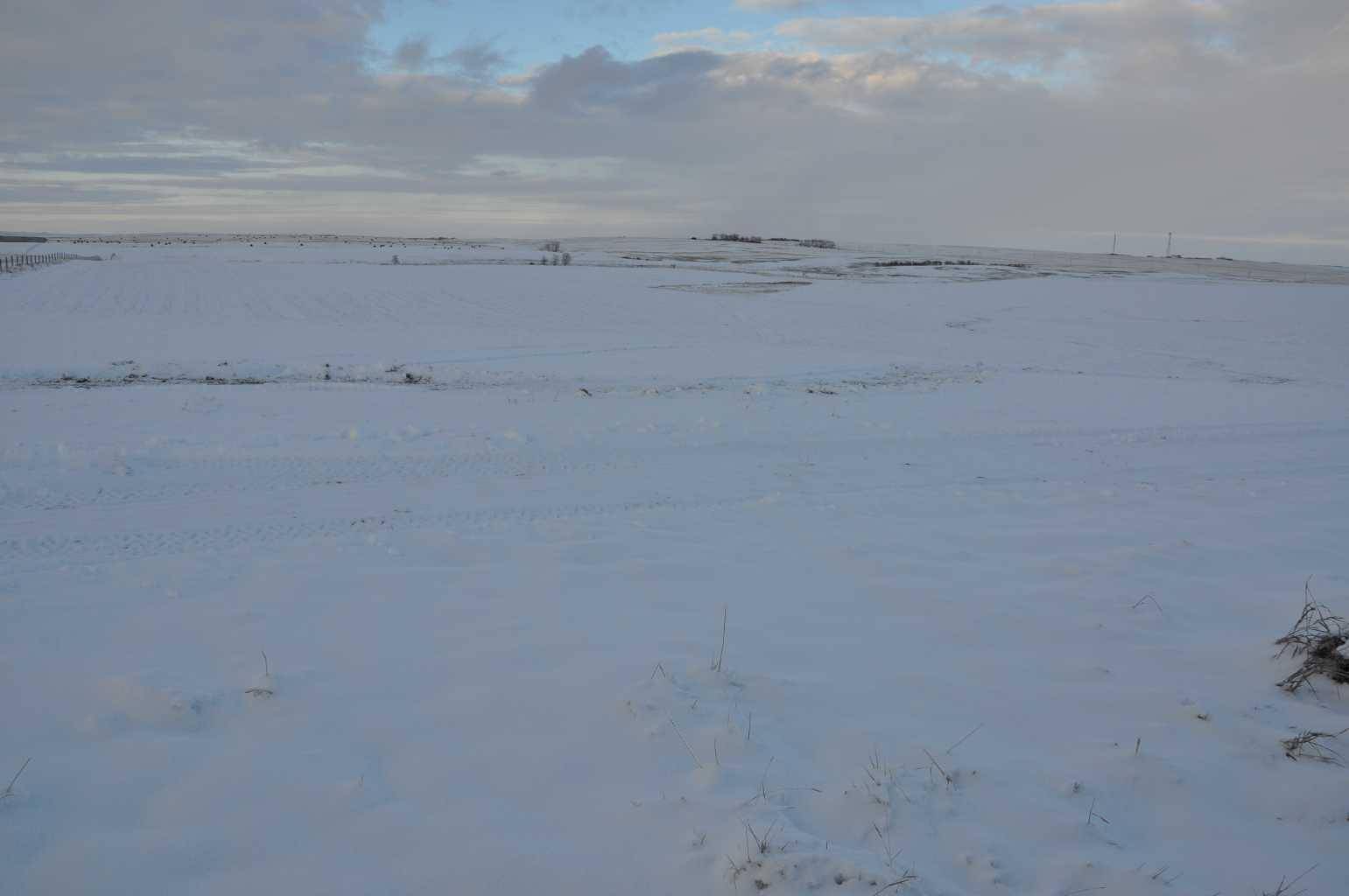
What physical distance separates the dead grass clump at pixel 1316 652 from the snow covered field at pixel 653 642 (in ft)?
0.30

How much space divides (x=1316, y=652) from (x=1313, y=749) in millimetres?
778

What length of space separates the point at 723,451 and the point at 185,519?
5175 mm

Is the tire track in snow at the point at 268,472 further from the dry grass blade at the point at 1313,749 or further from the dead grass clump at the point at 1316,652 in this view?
the dry grass blade at the point at 1313,749

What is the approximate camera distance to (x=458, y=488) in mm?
7777

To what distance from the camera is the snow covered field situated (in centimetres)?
311

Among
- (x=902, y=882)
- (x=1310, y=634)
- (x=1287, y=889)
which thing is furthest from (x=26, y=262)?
(x=1287, y=889)

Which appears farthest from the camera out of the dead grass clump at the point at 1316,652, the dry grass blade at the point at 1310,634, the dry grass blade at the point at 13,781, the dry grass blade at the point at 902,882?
the dry grass blade at the point at 1310,634

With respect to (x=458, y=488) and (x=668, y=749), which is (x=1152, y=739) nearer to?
(x=668, y=749)

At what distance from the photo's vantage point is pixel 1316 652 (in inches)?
168

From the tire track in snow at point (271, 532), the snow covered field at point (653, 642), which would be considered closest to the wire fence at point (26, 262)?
the snow covered field at point (653, 642)

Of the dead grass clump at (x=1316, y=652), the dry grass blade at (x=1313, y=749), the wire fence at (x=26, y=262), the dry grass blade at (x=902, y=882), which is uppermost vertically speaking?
the wire fence at (x=26, y=262)

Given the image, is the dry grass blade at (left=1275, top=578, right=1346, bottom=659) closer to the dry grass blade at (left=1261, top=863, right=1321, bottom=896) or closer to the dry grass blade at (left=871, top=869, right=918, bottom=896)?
the dry grass blade at (left=1261, top=863, right=1321, bottom=896)

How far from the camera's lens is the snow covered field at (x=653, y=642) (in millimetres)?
3109

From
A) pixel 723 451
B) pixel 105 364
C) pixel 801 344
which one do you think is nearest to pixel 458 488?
pixel 723 451
